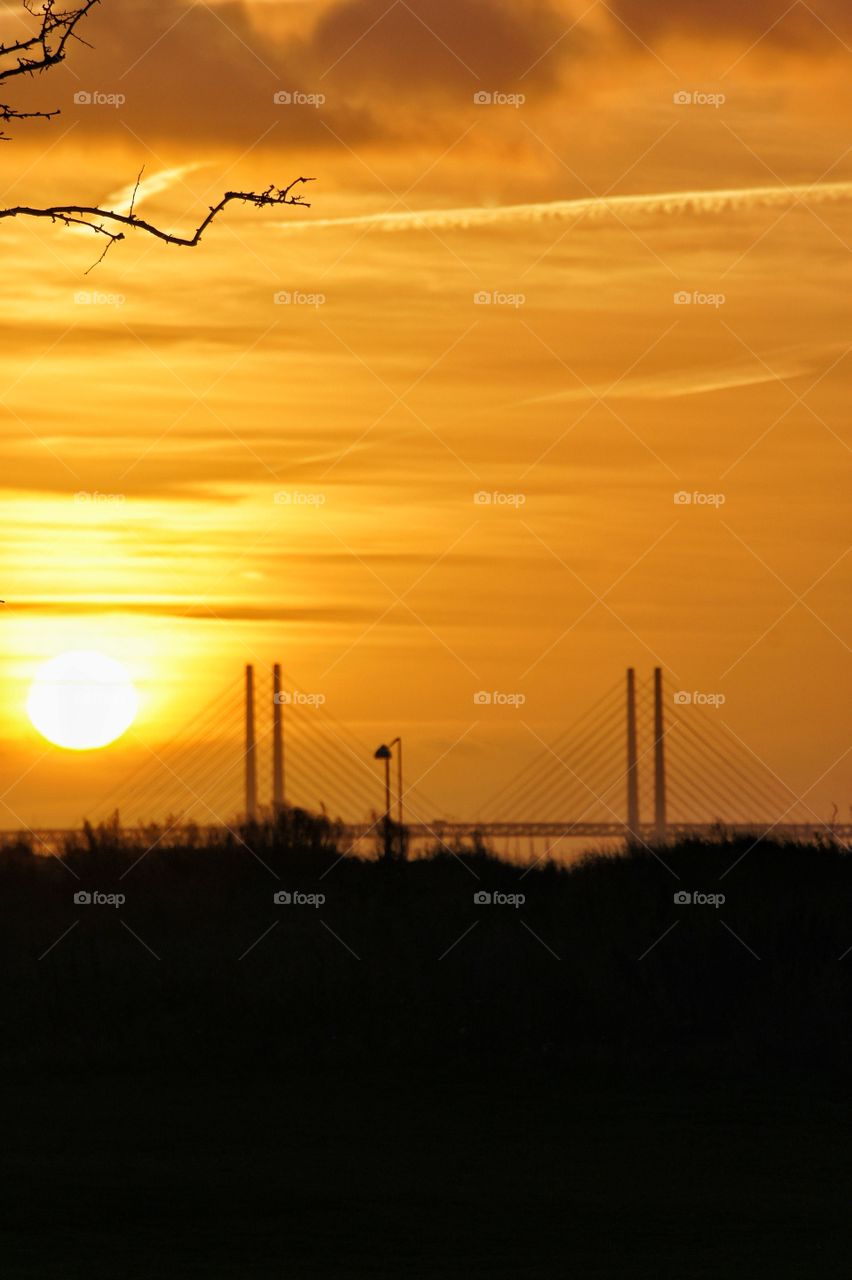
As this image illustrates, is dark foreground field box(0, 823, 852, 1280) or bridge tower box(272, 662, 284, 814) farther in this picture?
bridge tower box(272, 662, 284, 814)

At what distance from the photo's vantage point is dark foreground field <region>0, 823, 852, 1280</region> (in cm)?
1160

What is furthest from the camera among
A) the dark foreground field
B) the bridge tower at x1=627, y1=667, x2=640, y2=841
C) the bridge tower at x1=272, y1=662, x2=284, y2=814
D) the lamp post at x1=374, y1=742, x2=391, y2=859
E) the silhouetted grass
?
the bridge tower at x1=627, y1=667, x2=640, y2=841

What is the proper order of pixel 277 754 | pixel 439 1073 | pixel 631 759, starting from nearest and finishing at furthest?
1. pixel 439 1073
2. pixel 277 754
3. pixel 631 759

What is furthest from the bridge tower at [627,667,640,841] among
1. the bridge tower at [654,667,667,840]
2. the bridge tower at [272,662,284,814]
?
the bridge tower at [272,662,284,814]

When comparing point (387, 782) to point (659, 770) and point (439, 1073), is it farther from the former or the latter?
point (659, 770)

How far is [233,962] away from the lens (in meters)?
25.3

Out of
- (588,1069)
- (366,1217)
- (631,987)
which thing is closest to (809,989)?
(631,987)

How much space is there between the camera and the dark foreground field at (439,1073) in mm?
11602

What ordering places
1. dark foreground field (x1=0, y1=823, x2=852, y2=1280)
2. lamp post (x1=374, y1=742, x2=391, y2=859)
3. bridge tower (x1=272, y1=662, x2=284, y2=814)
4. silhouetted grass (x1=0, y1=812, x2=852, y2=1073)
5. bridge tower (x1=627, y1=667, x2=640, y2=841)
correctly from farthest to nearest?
bridge tower (x1=627, y1=667, x2=640, y2=841) → bridge tower (x1=272, y1=662, x2=284, y2=814) → lamp post (x1=374, y1=742, x2=391, y2=859) → silhouetted grass (x1=0, y1=812, x2=852, y2=1073) → dark foreground field (x1=0, y1=823, x2=852, y2=1280)

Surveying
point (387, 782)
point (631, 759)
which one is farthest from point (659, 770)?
point (387, 782)

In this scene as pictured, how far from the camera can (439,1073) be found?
19.9m

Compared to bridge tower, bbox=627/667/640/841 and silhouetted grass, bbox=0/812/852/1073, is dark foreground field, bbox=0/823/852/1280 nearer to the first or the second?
silhouetted grass, bbox=0/812/852/1073

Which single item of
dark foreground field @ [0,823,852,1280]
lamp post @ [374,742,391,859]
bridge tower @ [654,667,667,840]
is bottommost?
dark foreground field @ [0,823,852,1280]

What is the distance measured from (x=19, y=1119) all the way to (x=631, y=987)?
8054mm
